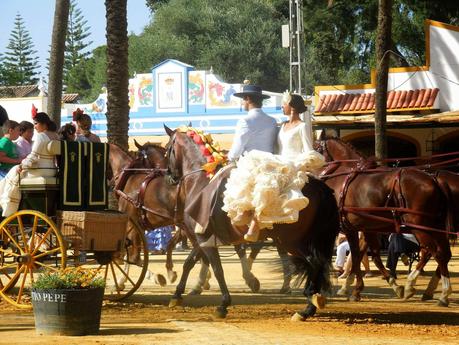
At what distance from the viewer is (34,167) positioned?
1248 centimetres

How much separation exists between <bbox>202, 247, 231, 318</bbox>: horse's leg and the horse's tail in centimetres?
87

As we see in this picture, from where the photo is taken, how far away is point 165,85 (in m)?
40.2

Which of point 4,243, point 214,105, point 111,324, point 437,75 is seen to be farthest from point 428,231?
point 214,105

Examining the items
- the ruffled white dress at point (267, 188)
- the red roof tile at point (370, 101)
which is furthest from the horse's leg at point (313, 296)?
the red roof tile at point (370, 101)

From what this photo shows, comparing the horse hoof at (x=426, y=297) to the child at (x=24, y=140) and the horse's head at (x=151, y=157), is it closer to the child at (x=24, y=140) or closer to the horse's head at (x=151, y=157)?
the horse's head at (x=151, y=157)

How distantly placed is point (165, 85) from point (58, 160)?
2808cm

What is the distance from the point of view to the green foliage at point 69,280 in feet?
32.8

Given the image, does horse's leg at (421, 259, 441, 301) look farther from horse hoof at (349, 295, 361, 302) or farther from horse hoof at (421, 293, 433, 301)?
horse hoof at (349, 295, 361, 302)

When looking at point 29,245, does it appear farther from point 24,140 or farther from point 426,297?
point 426,297

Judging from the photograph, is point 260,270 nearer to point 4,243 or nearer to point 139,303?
point 139,303

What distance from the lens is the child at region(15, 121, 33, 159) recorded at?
549 inches

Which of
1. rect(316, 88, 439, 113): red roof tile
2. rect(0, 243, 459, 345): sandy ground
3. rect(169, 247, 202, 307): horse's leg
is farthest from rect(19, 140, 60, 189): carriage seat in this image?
rect(316, 88, 439, 113): red roof tile

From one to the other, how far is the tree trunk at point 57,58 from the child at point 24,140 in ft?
29.0

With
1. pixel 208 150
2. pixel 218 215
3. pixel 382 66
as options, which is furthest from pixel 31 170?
pixel 382 66
